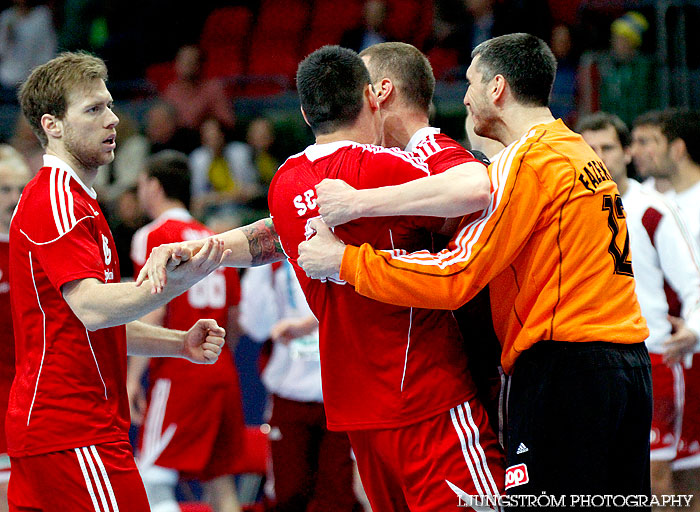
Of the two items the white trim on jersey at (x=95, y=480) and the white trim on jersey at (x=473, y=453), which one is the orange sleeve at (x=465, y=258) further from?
the white trim on jersey at (x=95, y=480)

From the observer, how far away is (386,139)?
162 inches

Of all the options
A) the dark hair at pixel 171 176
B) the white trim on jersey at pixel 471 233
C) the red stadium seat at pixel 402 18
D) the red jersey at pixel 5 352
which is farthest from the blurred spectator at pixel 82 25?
the white trim on jersey at pixel 471 233

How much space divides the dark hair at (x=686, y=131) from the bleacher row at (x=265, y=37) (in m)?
6.60

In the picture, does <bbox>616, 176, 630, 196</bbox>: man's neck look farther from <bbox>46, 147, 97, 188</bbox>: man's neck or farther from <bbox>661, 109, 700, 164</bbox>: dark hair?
<bbox>46, 147, 97, 188</bbox>: man's neck

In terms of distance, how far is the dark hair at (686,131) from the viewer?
683cm

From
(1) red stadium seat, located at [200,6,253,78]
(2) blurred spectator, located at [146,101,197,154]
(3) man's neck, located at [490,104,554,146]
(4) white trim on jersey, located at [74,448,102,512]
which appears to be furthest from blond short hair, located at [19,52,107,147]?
(1) red stadium seat, located at [200,6,253,78]

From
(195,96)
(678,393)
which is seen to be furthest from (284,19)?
(678,393)

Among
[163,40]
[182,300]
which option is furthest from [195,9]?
[182,300]

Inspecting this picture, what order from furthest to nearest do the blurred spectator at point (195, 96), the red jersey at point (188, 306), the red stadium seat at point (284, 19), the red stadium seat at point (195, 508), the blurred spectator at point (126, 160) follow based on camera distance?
the red stadium seat at point (284, 19) → the blurred spectator at point (195, 96) → the blurred spectator at point (126, 160) → the red stadium seat at point (195, 508) → the red jersey at point (188, 306)

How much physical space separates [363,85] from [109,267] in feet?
4.27

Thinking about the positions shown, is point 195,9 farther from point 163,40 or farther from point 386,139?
point 386,139

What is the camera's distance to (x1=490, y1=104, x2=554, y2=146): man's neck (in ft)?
12.7

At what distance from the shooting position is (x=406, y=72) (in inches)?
158

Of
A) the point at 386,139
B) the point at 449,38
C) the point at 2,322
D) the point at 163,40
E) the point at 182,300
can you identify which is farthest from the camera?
the point at 163,40
